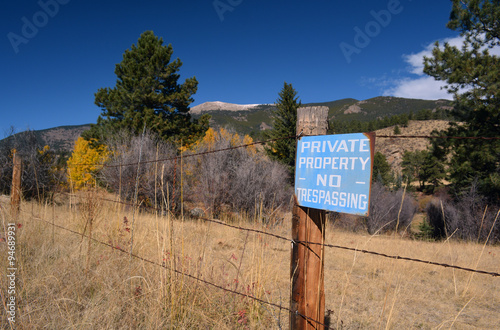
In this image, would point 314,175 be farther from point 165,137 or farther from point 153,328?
point 165,137

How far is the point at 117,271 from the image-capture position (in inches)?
130

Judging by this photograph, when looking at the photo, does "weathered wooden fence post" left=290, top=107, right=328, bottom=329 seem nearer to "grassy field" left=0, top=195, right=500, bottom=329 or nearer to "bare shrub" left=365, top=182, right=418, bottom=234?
"grassy field" left=0, top=195, right=500, bottom=329

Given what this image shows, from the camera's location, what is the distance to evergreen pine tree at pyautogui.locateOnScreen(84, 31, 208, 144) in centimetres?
1659

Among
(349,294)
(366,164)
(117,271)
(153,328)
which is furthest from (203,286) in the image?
(349,294)

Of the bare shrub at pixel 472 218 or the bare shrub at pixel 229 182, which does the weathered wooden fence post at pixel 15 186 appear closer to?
the bare shrub at pixel 229 182

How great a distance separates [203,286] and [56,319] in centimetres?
123

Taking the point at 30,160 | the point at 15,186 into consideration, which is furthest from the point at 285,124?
the point at 15,186

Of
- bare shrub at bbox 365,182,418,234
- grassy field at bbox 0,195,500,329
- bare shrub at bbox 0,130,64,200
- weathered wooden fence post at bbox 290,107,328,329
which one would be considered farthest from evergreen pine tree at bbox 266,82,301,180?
weathered wooden fence post at bbox 290,107,328,329

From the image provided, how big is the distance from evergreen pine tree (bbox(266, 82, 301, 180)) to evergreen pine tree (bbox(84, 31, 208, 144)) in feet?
21.9

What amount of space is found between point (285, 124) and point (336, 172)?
21777mm

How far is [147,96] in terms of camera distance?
16.6 m

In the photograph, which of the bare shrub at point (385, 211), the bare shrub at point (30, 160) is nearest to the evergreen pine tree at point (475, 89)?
the bare shrub at point (385, 211)

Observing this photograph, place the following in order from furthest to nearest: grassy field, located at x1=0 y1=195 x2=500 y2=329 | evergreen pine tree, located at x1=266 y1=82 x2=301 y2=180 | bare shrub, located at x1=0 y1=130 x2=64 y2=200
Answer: evergreen pine tree, located at x1=266 y1=82 x2=301 y2=180 → bare shrub, located at x1=0 y1=130 x2=64 y2=200 → grassy field, located at x1=0 y1=195 x2=500 y2=329

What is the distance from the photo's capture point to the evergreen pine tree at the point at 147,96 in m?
16.6
